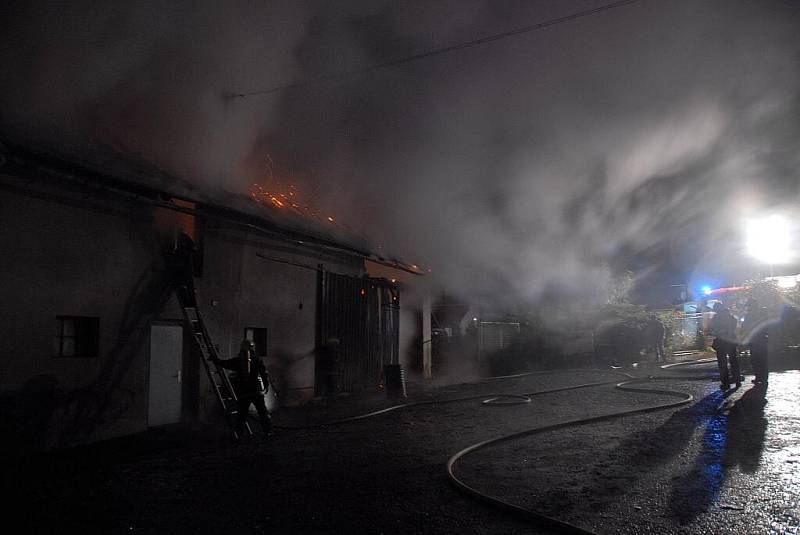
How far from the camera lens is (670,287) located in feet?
156

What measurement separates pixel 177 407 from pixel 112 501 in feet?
15.2

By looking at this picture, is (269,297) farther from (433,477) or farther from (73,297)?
(433,477)

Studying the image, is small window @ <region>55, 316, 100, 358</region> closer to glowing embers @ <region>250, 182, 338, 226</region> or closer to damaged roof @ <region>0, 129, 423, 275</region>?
damaged roof @ <region>0, 129, 423, 275</region>

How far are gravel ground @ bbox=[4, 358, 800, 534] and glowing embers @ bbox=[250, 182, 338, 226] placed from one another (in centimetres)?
646

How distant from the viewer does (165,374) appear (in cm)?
908

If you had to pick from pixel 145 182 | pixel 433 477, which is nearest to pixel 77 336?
pixel 145 182

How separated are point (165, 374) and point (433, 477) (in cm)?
564

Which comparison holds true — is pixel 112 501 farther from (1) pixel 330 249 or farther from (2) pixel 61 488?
(1) pixel 330 249

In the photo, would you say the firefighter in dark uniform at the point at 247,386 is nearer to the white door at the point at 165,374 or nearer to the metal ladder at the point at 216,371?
the metal ladder at the point at 216,371

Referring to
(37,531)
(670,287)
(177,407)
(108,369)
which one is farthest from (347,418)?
(670,287)

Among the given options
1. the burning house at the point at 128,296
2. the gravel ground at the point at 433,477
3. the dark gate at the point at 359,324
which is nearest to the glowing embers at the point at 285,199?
the burning house at the point at 128,296

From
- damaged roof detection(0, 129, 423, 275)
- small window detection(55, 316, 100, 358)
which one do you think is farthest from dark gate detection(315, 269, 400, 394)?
small window detection(55, 316, 100, 358)

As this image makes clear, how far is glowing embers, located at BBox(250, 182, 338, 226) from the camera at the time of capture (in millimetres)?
13625

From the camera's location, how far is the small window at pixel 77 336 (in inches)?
296
